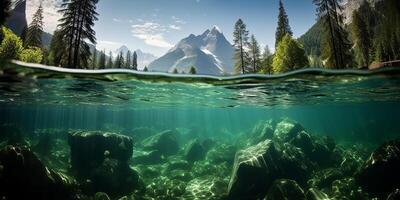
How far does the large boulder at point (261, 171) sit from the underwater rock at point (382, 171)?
3.42 m

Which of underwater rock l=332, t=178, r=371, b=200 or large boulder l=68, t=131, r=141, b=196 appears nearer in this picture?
underwater rock l=332, t=178, r=371, b=200

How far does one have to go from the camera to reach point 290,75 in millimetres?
15102

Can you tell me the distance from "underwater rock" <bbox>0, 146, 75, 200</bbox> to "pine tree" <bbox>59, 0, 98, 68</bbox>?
2605 cm

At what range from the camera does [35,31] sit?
184 feet

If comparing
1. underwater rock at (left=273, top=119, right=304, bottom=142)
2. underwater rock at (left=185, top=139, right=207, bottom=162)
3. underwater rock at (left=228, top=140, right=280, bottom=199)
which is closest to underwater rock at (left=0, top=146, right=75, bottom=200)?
underwater rock at (left=228, top=140, right=280, bottom=199)

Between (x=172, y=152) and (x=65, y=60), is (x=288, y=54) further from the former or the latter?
(x=65, y=60)

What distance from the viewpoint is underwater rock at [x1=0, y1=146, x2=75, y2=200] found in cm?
1219

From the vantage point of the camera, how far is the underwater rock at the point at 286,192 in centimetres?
1272

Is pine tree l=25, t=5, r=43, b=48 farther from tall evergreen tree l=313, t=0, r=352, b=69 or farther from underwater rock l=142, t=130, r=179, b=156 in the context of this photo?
tall evergreen tree l=313, t=0, r=352, b=69

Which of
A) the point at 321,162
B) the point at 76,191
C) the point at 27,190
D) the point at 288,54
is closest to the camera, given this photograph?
the point at 27,190

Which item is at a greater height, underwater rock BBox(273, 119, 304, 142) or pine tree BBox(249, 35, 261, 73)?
pine tree BBox(249, 35, 261, 73)

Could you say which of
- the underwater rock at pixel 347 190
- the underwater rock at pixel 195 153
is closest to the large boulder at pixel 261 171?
Result: the underwater rock at pixel 347 190

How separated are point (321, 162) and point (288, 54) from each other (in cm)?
2484

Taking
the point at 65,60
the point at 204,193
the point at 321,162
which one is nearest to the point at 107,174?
the point at 204,193
